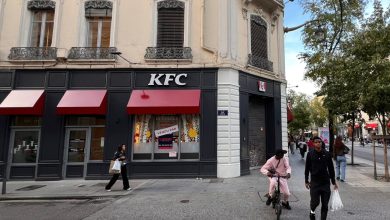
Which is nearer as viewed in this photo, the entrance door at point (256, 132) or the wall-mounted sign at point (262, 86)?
the wall-mounted sign at point (262, 86)

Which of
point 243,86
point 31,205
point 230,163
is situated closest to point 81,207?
point 31,205

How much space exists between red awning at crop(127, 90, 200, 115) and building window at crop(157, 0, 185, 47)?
7.72ft

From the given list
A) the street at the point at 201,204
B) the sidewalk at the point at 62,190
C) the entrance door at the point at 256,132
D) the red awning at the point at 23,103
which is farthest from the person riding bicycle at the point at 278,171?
the red awning at the point at 23,103

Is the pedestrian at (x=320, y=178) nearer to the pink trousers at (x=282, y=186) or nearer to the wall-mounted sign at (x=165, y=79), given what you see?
the pink trousers at (x=282, y=186)

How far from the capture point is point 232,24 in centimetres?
1385

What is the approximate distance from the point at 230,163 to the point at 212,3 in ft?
23.4

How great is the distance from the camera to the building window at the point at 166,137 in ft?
43.3

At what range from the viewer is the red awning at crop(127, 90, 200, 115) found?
12.4m

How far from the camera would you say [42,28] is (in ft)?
46.6

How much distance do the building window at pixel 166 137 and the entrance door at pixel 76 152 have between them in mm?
2168

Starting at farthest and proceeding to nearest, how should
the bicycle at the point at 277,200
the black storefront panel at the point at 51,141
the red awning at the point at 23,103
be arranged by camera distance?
the black storefront panel at the point at 51,141 < the red awning at the point at 23,103 < the bicycle at the point at 277,200

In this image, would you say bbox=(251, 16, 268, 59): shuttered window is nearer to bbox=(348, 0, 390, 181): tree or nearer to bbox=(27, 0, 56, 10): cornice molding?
bbox=(348, 0, 390, 181): tree

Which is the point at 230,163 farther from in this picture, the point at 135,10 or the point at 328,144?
the point at 328,144

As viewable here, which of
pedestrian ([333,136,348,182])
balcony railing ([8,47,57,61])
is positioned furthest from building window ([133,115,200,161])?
pedestrian ([333,136,348,182])
